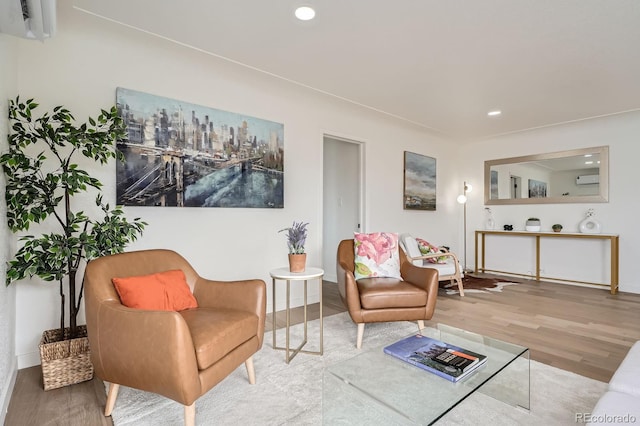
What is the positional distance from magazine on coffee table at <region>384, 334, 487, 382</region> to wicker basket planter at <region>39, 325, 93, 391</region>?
6.31ft

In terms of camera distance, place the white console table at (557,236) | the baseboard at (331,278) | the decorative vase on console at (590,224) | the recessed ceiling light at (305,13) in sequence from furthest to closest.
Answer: the baseboard at (331,278), the decorative vase on console at (590,224), the white console table at (557,236), the recessed ceiling light at (305,13)

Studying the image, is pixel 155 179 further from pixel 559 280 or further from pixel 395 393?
pixel 559 280

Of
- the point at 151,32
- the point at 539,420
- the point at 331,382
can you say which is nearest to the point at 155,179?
the point at 151,32

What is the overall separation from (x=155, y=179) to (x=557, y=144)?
5.90m

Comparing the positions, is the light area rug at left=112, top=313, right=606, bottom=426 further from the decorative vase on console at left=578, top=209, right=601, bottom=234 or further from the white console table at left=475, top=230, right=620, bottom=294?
the decorative vase on console at left=578, top=209, right=601, bottom=234

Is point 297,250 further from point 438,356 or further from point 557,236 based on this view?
point 557,236

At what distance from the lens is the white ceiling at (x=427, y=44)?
2.23 meters

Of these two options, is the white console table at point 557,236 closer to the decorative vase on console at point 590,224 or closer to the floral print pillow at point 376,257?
the decorative vase on console at point 590,224

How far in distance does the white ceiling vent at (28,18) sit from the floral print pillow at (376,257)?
267 cm

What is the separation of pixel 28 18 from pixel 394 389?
255cm

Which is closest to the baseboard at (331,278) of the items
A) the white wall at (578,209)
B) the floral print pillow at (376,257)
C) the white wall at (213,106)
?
the white wall at (213,106)

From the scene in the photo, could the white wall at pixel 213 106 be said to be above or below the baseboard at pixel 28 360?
above

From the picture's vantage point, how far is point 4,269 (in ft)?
6.10

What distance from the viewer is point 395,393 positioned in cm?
146
